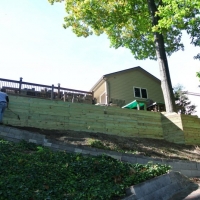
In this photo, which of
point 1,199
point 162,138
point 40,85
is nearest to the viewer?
point 1,199

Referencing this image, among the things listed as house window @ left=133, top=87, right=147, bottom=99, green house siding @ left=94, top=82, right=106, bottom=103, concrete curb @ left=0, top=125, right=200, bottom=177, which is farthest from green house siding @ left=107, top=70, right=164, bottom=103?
concrete curb @ left=0, top=125, right=200, bottom=177

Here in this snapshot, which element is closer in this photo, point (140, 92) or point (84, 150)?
point (84, 150)

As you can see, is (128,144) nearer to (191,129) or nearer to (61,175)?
(191,129)

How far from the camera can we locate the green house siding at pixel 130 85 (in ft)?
67.9

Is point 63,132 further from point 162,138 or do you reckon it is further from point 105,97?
point 105,97

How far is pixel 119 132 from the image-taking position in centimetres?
1090

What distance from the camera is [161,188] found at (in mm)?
5582

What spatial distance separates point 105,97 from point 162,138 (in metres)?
9.44

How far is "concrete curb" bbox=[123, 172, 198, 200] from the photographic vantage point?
505cm

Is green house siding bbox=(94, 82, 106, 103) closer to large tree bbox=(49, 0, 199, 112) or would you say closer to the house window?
the house window

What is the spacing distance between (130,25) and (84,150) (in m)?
11.8

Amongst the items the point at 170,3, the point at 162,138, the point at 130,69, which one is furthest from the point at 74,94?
the point at 130,69

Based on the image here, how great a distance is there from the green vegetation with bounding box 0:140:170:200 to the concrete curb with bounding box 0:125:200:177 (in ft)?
1.79

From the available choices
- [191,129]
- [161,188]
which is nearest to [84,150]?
[161,188]
